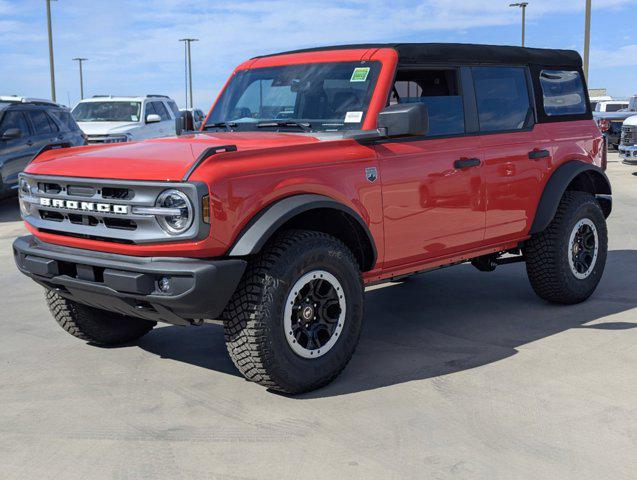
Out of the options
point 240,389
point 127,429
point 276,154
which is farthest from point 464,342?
point 127,429

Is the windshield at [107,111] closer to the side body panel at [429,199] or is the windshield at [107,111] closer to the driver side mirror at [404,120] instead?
the side body panel at [429,199]

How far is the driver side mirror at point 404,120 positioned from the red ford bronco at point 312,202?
0.01 m

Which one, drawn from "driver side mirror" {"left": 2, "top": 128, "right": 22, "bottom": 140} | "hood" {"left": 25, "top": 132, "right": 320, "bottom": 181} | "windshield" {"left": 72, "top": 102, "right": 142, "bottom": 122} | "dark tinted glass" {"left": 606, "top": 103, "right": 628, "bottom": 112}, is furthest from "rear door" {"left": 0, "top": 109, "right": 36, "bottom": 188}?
"dark tinted glass" {"left": 606, "top": 103, "right": 628, "bottom": 112}

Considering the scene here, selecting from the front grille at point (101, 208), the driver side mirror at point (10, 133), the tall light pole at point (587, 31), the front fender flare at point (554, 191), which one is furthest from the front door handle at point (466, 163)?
the tall light pole at point (587, 31)

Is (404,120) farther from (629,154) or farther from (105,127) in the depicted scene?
(629,154)

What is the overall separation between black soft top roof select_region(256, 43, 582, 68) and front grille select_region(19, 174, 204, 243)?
6.49ft

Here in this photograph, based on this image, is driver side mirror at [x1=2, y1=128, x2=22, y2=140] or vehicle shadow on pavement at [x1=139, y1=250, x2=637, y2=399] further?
driver side mirror at [x1=2, y1=128, x2=22, y2=140]

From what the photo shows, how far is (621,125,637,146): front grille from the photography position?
1905 cm

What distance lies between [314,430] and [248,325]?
650 millimetres

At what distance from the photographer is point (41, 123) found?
48.1ft

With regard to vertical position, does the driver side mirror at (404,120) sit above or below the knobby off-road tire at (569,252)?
above

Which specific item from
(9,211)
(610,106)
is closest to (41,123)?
(9,211)

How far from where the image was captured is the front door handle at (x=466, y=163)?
534 cm

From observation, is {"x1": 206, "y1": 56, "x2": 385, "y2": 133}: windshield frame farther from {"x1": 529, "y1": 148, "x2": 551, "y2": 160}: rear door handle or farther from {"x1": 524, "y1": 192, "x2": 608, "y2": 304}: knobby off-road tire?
{"x1": 524, "y1": 192, "x2": 608, "y2": 304}: knobby off-road tire
